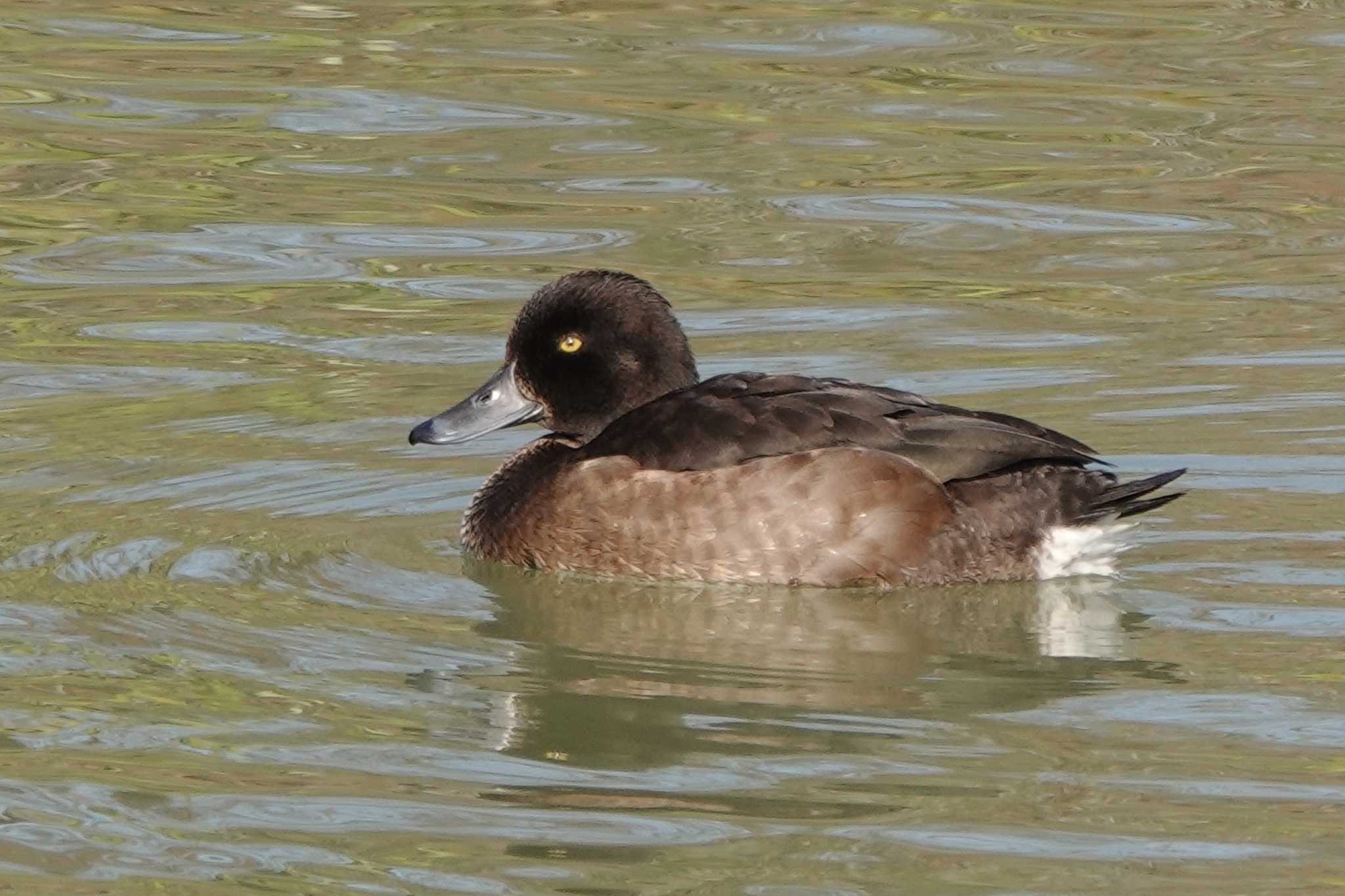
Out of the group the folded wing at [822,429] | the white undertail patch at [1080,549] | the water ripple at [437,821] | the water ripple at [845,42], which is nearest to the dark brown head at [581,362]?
the folded wing at [822,429]

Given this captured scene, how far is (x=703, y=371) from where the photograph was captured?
10.6 metres

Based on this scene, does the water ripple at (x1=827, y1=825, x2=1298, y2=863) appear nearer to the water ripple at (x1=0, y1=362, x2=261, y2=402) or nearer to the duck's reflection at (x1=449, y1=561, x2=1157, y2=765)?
the duck's reflection at (x1=449, y1=561, x2=1157, y2=765)

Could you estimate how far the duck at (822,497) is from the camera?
26.1ft

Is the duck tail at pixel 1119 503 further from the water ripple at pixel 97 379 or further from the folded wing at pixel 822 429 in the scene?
the water ripple at pixel 97 379

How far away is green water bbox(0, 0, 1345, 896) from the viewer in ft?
19.0

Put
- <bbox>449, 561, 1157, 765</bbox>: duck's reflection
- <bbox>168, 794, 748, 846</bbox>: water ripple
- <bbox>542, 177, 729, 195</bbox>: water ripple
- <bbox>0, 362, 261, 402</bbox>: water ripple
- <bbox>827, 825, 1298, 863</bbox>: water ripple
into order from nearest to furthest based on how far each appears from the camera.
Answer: <bbox>827, 825, 1298, 863</bbox>: water ripple
<bbox>168, 794, 748, 846</bbox>: water ripple
<bbox>449, 561, 1157, 765</bbox>: duck's reflection
<bbox>0, 362, 261, 402</bbox>: water ripple
<bbox>542, 177, 729, 195</bbox>: water ripple

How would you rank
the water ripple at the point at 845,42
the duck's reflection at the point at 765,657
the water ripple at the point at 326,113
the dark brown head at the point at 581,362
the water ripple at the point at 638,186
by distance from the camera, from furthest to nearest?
the water ripple at the point at 845,42 < the water ripple at the point at 326,113 < the water ripple at the point at 638,186 < the dark brown head at the point at 581,362 < the duck's reflection at the point at 765,657

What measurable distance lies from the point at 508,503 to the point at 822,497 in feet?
3.67

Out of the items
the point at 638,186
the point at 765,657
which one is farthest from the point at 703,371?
the point at 765,657

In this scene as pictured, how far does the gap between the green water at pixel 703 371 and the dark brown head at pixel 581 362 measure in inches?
18.8

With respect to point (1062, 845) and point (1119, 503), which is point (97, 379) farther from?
point (1062, 845)

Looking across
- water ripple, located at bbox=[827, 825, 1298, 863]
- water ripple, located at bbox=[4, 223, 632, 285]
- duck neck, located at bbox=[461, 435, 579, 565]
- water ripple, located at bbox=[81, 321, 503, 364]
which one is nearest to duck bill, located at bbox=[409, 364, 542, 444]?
duck neck, located at bbox=[461, 435, 579, 565]

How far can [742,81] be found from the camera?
14.9 meters

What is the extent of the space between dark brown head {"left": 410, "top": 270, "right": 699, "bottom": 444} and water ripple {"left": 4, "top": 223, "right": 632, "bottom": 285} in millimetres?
3317
